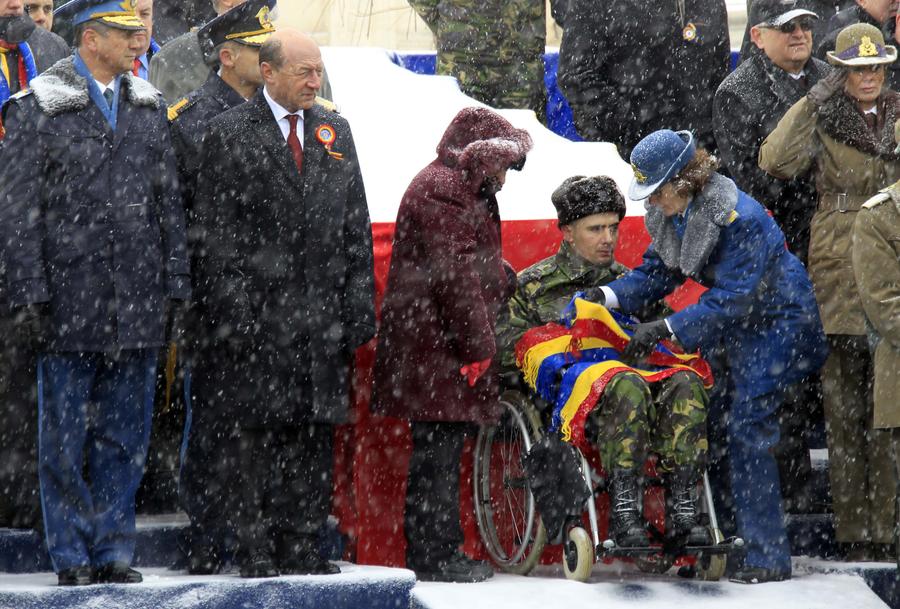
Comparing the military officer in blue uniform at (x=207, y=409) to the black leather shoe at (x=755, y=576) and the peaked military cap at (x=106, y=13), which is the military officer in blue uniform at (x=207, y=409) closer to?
the peaked military cap at (x=106, y=13)

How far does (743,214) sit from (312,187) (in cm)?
192

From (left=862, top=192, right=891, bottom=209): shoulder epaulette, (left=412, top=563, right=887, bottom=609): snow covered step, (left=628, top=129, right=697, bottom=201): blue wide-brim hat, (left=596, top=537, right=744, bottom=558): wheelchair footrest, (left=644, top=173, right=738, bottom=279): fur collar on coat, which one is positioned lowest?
(left=412, top=563, right=887, bottom=609): snow covered step

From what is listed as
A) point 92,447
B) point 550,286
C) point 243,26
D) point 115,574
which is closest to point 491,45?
point 550,286

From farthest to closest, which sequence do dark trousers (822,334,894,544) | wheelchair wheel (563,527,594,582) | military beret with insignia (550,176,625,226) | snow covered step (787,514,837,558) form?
snow covered step (787,514,837,558) < dark trousers (822,334,894,544) < military beret with insignia (550,176,625,226) < wheelchair wheel (563,527,594,582)

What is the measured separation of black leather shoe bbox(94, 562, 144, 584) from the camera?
7.28m

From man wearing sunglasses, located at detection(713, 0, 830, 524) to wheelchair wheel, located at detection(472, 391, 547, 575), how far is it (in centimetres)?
146

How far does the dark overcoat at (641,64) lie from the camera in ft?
33.4

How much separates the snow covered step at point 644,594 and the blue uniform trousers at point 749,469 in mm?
210

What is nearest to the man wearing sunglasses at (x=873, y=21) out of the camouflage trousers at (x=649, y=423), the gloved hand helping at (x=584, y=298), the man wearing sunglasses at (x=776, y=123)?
the man wearing sunglasses at (x=776, y=123)

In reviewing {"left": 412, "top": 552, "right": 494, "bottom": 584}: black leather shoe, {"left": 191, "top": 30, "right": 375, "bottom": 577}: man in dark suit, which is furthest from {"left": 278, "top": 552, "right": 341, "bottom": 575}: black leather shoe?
{"left": 412, "top": 552, "right": 494, "bottom": 584}: black leather shoe

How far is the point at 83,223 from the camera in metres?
7.38

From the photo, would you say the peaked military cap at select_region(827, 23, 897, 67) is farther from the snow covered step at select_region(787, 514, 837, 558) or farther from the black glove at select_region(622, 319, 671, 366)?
the snow covered step at select_region(787, 514, 837, 558)

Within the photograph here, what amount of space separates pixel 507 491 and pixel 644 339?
1.04 metres

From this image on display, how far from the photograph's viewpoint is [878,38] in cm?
881
